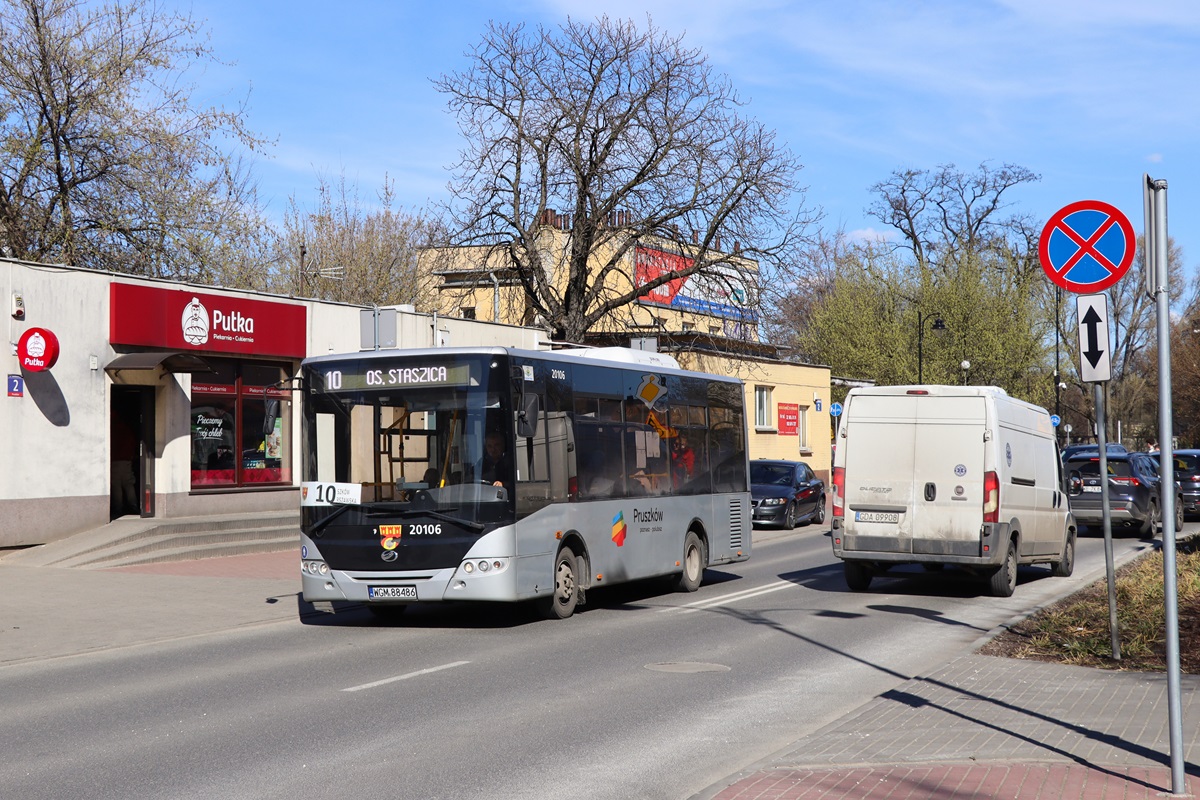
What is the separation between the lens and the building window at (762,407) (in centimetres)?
4775

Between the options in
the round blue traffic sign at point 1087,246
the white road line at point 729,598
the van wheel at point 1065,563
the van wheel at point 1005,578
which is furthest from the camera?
the van wheel at point 1065,563

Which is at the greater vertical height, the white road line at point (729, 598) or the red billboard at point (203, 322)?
the red billboard at point (203, 322)

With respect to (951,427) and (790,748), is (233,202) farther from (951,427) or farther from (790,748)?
(790,748)

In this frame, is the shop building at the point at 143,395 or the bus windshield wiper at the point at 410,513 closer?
the bus windshield wiper at the point at 410,513

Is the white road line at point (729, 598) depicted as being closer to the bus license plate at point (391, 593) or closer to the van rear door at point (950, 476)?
the van rear door at point (950, 476)

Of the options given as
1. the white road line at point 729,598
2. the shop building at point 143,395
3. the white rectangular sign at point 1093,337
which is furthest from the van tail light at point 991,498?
the shop building at point 143,395

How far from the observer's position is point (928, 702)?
8984 mm

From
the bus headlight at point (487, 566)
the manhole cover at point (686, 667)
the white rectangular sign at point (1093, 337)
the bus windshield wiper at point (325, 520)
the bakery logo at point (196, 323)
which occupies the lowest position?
the manhole cover at point (686, 667)

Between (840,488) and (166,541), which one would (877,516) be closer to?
(840,488)

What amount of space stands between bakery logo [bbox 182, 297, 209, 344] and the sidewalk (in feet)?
53.3

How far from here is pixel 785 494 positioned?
31.6 m

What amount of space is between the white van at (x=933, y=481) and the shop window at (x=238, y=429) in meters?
10.9

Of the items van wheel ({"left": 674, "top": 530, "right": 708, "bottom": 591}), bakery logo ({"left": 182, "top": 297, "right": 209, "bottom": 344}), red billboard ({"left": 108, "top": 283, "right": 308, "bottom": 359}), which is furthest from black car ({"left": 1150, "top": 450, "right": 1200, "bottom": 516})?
bakery logo ({"left": 182, "top": 297, "right": 209, "bottom": 344})

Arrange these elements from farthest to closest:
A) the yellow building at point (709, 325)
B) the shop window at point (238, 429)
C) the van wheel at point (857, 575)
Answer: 1. the yellow building at point (709, 325)
2. the shop window at point (238, 429)
3. the van wheel at point (857, 575)
